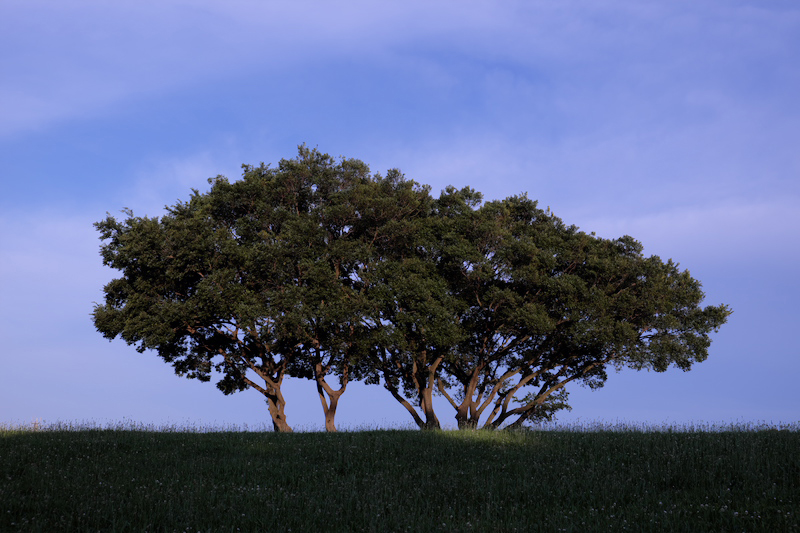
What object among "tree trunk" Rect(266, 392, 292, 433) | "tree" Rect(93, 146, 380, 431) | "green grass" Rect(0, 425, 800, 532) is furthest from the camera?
"tree trunk" Rect(266, 392, 292, 433)

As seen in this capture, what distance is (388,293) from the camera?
3259cm

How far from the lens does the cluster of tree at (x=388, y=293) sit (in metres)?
32.6

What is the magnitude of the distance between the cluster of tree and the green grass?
10123 millimetres

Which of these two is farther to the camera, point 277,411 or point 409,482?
point 277,411

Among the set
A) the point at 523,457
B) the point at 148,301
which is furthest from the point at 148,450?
the point at 148,301

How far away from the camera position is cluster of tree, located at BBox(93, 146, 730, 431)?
32.6 m

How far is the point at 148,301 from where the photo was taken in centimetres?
3450

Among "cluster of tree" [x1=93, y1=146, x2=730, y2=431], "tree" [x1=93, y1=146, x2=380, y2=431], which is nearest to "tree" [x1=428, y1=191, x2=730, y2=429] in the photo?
"cluster of tree" [x1=93, y1=146, x2=730, y2=431]

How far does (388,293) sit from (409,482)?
655 inches

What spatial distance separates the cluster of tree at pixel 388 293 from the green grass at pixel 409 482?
10123mm

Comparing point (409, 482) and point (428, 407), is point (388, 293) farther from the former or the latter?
point (409, 482)

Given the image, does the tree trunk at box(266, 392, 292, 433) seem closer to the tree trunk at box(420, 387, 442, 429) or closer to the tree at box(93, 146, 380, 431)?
the tree at box(93, 146, 380, 431)

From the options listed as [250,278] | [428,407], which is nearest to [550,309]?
[428,407]

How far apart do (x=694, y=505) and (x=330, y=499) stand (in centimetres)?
822
